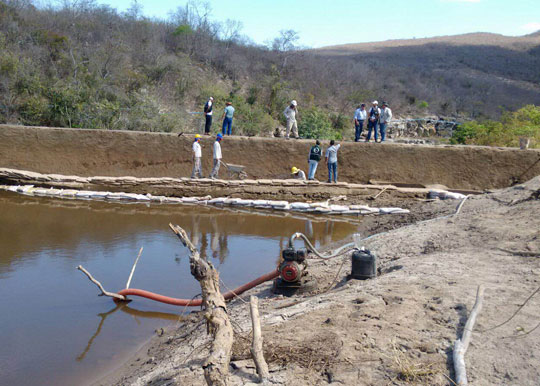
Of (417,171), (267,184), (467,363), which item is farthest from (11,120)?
(467,363)

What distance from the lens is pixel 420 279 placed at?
568cm

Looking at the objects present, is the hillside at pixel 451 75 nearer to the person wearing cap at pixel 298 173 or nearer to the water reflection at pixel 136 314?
the person wearing cap at pixel 298 173

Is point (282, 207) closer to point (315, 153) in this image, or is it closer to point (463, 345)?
point (315, 153)

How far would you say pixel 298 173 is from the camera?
1529cm

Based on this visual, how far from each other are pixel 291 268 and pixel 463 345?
269cm

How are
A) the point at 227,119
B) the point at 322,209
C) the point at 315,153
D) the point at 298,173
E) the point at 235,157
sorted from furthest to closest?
1. the point at 227,119
2. the point at 235,157
3. the point at 298,173
4. the point at 315,153
5. the point at 322,209

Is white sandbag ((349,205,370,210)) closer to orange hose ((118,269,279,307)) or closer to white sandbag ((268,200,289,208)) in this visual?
white sandbag ((268,200,289,208))

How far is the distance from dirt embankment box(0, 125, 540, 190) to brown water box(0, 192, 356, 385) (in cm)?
247

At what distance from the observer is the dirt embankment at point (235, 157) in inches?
619

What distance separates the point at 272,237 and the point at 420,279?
5559mm

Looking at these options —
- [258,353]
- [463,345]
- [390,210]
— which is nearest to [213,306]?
[258,353]

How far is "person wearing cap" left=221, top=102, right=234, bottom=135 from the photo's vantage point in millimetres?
16234

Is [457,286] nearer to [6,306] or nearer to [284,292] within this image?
[284,292]

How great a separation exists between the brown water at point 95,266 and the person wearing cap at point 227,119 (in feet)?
12.8
